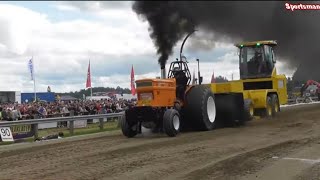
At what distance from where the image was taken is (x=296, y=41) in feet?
60.8

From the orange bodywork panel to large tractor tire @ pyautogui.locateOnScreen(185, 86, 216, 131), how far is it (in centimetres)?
90

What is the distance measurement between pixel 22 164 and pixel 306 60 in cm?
1647

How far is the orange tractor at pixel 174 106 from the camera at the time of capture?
1364 cm

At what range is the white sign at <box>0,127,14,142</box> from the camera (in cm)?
1606

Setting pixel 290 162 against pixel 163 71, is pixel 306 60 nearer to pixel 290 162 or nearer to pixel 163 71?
pixel 163 71

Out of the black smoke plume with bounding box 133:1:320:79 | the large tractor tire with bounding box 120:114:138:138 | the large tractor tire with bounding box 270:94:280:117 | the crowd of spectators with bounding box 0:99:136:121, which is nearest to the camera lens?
the black smoke plume with bounding box 133:1:320:79

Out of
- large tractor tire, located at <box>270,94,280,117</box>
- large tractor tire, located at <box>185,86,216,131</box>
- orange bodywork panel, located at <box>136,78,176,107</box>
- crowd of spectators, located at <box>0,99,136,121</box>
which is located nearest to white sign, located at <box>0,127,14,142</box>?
orange bodywork panel, located at <box>136,78,176,107</box>

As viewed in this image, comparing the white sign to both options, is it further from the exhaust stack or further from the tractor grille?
the tractor grille

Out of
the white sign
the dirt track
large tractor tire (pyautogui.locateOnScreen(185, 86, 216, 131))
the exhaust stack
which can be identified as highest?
the exhaust stack

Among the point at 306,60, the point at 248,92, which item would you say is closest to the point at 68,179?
the point at 248,92

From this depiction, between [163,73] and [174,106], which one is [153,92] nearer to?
[174,106]

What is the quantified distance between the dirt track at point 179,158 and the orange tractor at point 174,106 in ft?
2.40

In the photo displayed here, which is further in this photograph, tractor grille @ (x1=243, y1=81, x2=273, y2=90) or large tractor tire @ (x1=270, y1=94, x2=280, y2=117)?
tractor grille @ (x1=243, y1=81, x2=273, y2=90)

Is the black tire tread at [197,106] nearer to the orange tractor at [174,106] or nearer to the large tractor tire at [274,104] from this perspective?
the orange tractor at [174,106]
